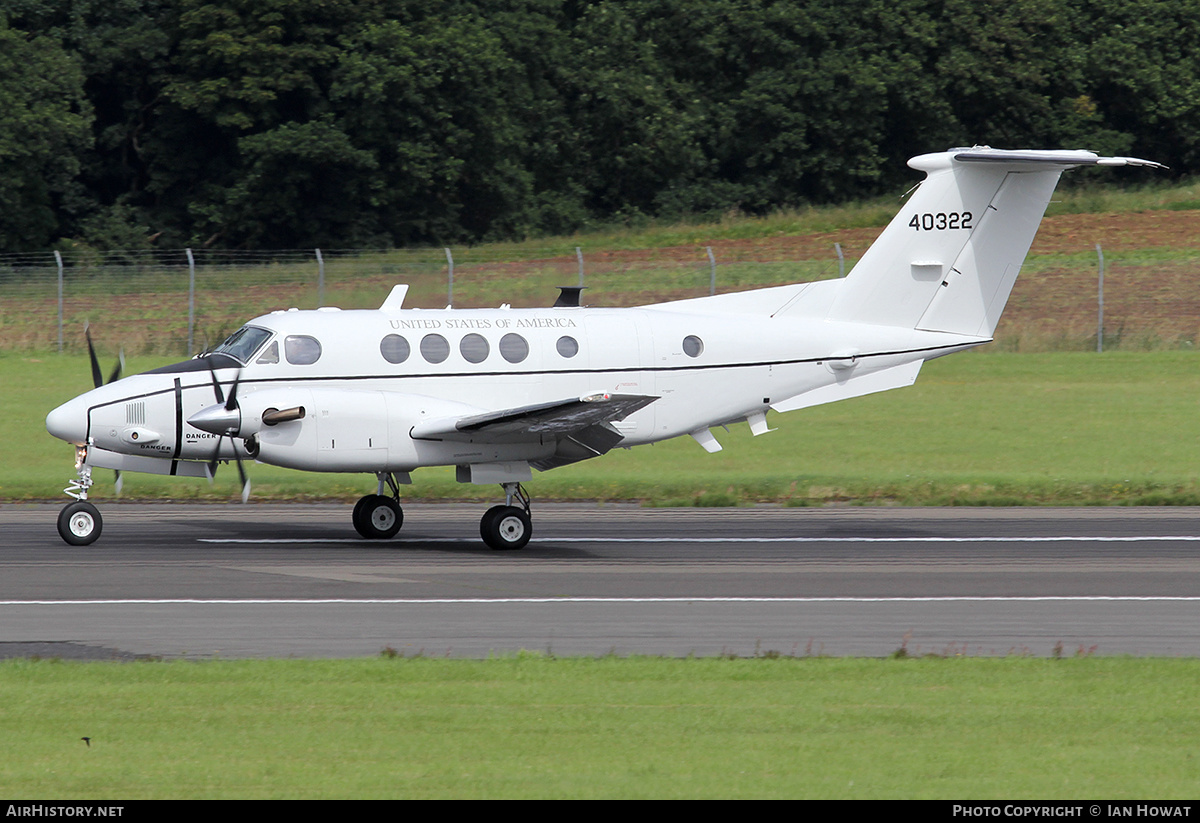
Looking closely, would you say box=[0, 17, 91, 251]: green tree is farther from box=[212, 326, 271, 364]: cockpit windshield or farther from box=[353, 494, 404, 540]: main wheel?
box=[353, 494, 404, 540]: main wheel

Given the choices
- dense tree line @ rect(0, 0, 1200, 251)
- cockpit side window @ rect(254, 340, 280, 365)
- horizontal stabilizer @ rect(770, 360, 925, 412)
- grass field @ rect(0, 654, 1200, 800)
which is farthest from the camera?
dense tree line @ rect(0, 0, 1200, 251)

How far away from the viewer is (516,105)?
179 ft

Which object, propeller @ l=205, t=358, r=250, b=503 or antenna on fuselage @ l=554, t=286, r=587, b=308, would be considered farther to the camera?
antenna on fuselage @ l=554, t=286, r=587, b=308

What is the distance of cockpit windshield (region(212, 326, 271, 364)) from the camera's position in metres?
16.3

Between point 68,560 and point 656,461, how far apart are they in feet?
38.9

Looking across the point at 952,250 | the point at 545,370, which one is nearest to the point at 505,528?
the point at 545,370

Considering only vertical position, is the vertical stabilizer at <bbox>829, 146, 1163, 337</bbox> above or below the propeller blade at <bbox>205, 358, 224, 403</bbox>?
above

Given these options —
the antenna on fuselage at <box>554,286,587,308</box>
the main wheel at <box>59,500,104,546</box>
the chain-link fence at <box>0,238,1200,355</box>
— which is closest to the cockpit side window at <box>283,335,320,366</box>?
the main wheel at <box>59,500,104,546</box>

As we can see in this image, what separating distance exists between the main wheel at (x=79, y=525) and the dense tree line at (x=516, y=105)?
109ft

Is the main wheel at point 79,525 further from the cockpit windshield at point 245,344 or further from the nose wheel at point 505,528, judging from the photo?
the nose wheel at point 505,528

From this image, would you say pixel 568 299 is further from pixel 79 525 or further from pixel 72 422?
pixel 79 525

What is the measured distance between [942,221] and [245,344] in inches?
354

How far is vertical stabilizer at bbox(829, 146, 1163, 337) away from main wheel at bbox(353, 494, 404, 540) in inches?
241

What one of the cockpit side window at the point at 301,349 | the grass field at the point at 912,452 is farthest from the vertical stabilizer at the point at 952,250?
the cockpit side window at the point at 301,349
